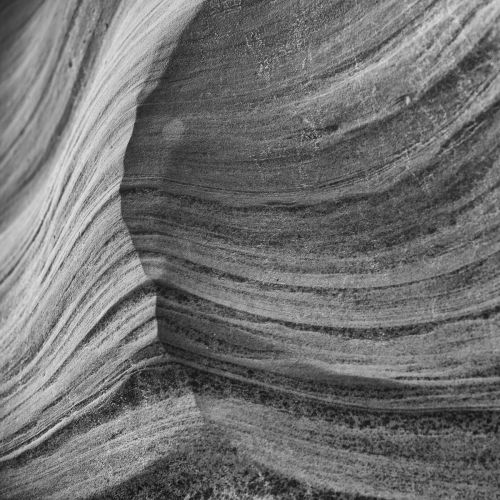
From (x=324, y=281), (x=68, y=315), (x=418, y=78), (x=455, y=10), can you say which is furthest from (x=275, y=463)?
(x=455, y=10)

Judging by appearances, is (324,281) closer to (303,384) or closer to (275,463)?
(303,384)

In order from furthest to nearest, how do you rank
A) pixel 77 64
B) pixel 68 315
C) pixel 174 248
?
pixel 77 64 < pixel 68 315 < pixel 174 248

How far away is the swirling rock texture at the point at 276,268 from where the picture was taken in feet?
4.91

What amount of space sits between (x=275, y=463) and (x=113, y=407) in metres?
0.49

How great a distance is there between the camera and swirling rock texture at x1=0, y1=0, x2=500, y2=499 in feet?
4.91

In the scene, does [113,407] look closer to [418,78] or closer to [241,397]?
[241,397]

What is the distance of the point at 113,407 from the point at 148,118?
0.80m

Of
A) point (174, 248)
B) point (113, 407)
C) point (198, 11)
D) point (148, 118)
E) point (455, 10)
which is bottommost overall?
point (113, 407)

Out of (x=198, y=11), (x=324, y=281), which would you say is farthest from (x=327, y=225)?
(x=198, y=11)

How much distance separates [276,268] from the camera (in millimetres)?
1718

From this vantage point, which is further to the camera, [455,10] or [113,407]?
[113,407]

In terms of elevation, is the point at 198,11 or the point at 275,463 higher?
the point at 198,11

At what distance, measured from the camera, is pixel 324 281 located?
5.44ft

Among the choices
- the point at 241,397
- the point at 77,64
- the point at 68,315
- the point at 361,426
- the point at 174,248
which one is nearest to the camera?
the point at 361,426
